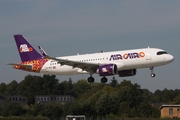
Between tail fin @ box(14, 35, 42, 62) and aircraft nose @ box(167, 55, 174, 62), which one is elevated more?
tail fin @ box(14, 35, 42, 62)

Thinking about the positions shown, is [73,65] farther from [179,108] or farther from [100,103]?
[100,103]

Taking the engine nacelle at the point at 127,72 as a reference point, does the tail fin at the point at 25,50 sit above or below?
above

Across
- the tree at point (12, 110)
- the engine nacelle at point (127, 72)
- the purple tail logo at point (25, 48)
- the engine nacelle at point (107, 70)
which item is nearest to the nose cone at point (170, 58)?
the engine nacelle at point (127, 72)

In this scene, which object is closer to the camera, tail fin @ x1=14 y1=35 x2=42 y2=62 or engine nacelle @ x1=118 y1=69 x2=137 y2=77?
engine nacelle @ x1=118 y1=69 x2=137 y2=77

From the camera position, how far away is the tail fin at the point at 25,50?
82.2m

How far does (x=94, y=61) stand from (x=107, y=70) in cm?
335

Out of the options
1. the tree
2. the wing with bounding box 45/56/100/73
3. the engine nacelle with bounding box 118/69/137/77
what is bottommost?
the tree

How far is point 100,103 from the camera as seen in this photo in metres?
130

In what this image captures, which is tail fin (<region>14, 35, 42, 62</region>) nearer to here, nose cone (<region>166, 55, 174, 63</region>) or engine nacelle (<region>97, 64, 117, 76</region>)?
engine nacelle (<region>97, 64, 117, 76</region>)

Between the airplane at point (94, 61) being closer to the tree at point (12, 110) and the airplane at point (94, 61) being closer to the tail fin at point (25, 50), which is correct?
the tail fin at point (25, 50)

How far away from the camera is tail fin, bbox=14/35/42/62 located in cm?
8219

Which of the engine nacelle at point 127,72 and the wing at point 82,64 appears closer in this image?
the wing at point 82,64

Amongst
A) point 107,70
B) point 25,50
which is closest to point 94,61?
point 107,70

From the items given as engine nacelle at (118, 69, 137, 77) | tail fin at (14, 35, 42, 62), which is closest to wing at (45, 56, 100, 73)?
engine nacelle at (118, 69, 137, 77)
